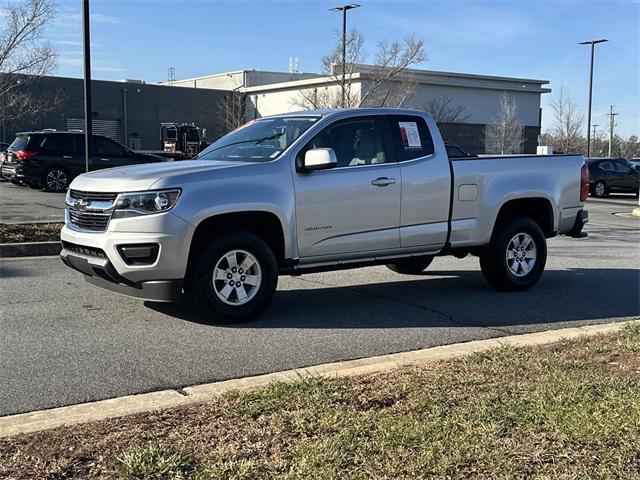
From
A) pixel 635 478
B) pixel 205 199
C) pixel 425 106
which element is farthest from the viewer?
pixel 425 106

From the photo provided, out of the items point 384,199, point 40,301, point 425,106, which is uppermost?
point 425,106

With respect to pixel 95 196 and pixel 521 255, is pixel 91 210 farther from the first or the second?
pixel 521 255

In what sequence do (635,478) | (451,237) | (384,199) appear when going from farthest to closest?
(451,237)
(384,199)
(635,478)

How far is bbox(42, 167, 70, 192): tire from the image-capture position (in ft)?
70.3

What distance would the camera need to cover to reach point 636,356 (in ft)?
17.7

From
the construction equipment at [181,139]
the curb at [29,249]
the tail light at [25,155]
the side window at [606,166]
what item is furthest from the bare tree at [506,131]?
the curb at [29,249]

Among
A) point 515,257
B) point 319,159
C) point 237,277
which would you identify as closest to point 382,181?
point 319,159

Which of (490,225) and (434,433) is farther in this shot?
(490,225)

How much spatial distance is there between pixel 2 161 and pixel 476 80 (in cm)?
4025

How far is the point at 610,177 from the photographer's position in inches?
1208

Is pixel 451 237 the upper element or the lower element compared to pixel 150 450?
upper

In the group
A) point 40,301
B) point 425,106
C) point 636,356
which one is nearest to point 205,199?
point 40,301

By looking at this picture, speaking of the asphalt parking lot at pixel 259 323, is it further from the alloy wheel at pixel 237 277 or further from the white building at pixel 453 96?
the white building at pixel 453 96

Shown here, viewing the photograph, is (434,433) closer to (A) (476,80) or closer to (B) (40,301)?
(B) (40,301)
